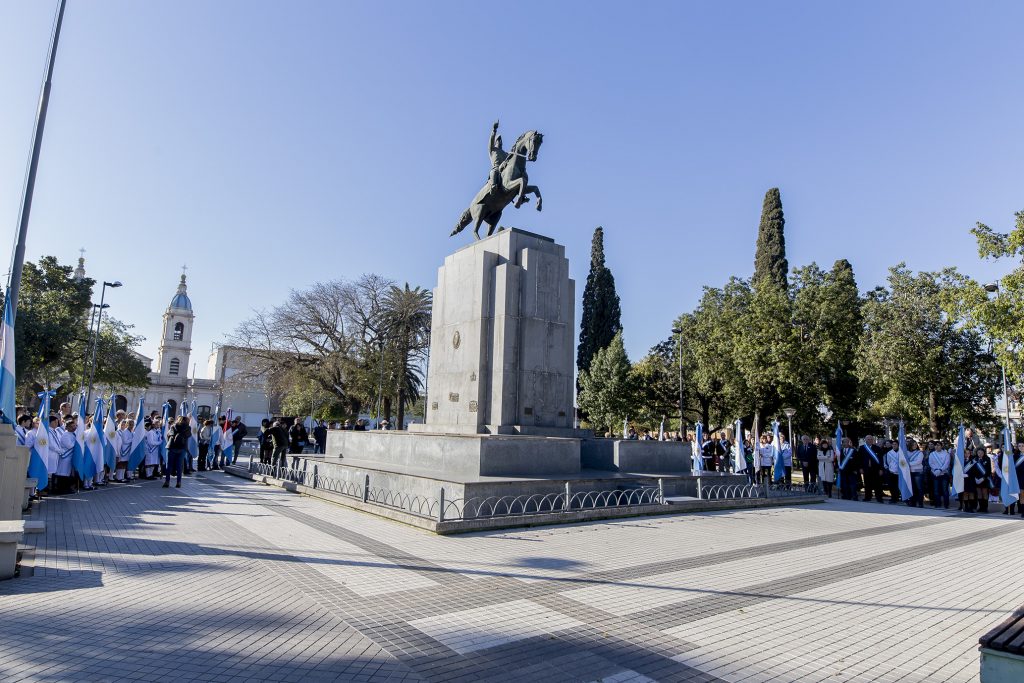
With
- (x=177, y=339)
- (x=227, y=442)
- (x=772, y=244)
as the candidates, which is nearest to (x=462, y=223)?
(x=227, y=442)

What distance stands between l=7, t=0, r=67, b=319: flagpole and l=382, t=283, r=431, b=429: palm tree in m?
29.5

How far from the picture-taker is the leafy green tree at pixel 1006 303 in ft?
60.1

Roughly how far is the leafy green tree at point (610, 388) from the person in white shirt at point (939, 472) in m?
29.0

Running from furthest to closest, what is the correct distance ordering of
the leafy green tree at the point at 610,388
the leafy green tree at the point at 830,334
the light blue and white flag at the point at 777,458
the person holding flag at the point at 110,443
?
the leafy green tree at the point at 610,388 → the leafy green tree at the point at 830,334 → the light blue and white flag at the point at 777,458 → the person holding flag at the point at 110,443

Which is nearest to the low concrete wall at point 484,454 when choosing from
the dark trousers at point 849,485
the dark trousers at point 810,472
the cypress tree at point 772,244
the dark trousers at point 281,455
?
the dark trousers at point 281,455

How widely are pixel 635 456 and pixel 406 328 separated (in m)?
27.9

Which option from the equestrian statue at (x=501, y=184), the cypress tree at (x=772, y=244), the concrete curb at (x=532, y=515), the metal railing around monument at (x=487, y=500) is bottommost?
the concrete curb at (x=532, y=515)

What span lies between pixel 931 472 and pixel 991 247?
7863mm

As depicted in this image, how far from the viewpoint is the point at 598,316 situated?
53438 mm

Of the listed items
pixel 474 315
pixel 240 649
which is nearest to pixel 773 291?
pixel 474 315

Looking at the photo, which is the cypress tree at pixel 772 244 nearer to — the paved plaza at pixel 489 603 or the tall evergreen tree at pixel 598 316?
the tall evergreen tree at pixel 598 316

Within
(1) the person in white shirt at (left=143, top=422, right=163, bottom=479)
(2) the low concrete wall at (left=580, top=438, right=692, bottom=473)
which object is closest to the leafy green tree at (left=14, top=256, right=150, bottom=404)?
(1) the person in white shirt at (left=143, top=422, right=163, bottom=479)

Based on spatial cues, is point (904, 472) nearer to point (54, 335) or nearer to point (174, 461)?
point (174, 461)

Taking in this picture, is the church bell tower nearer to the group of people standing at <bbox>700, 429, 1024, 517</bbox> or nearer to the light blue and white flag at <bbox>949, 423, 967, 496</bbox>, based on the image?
the group of people standing at <bbox>700, 429, 1024, 517</bbox>
